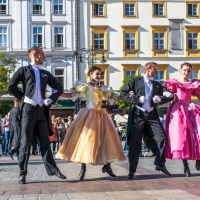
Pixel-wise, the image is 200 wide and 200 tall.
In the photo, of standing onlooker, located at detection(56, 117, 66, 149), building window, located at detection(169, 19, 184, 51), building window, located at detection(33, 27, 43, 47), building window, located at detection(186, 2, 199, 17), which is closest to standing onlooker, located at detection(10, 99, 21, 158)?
standing onlooker, located at detection(56, 117, 66, 149)

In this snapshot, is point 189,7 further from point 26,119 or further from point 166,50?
point 26,119

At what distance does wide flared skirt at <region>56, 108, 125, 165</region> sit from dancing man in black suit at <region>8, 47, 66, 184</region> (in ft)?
1.10

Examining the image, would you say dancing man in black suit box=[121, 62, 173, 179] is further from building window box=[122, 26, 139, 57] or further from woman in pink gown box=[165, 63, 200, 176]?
building window box=[122, 26, 139, 57]

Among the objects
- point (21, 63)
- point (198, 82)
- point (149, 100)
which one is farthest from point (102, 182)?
point (21, 63)

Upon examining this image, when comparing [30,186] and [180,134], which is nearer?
[30,186]

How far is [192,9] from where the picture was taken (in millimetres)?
51062

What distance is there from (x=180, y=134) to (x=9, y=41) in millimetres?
40677

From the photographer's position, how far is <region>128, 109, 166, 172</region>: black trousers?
9500 mm

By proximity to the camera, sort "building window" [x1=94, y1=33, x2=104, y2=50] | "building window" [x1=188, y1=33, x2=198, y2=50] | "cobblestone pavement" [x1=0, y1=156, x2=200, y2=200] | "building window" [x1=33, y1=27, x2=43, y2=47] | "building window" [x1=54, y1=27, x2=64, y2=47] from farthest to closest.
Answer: "building window" [x1=188, y1=33, x2=198, y2=50], "building window" [x1=94, y1=33, x2=104, y2=50], "building window" [x1=54, y1=27, x2=64, y2=47], "building window" [x1=33, y1=27, x2=43, y2=47], "cobblestone pavement" [x1=0, y1=156, x2=200, y2=200]

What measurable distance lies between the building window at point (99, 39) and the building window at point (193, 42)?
735 centimetres

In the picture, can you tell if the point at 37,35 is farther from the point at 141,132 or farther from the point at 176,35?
the point at 141,132

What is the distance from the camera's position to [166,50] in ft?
166

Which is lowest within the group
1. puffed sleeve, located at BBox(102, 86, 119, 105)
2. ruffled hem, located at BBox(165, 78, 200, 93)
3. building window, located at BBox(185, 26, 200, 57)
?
puffed sleeve, located at BBox(102, 86, 119, 105)

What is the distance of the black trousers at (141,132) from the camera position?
31.2 feet
